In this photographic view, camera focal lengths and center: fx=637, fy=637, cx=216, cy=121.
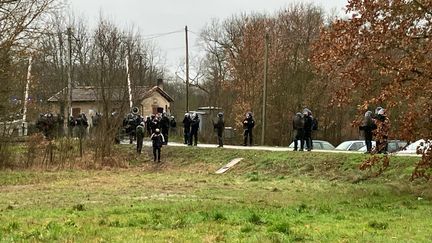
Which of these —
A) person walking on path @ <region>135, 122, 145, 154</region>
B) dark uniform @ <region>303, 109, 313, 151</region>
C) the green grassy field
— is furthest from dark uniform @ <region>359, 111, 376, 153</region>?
person walking on path @ <region>135, 122, 145, 154</region>

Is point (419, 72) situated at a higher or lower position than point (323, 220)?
higher

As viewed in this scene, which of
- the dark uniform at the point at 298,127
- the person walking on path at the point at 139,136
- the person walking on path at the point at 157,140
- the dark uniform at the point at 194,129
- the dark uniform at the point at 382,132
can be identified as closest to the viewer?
the dark uniform at the point at 382,132

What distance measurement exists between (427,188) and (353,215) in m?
6.19

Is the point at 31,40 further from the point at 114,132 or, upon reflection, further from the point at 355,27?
the point at 355,27

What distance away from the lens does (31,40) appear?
2419cm

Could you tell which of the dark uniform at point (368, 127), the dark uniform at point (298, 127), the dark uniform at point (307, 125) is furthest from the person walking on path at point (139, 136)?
the dark uniform at point (368, 127)

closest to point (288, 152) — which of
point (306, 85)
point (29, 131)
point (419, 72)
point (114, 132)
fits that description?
point (114, 132)

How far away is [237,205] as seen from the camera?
14336 millimetres

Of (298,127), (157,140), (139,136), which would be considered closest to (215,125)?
(157,140)

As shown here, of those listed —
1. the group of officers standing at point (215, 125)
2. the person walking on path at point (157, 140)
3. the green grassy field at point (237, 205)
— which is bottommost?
the green grassy field at point (237, 205)

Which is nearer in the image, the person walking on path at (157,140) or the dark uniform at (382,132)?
the dark uniform at (382,132)

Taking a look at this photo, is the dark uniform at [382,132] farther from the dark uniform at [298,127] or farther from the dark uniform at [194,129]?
the dark uniform at [194,129]

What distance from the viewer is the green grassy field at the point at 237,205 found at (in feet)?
32.0

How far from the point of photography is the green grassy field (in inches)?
384
